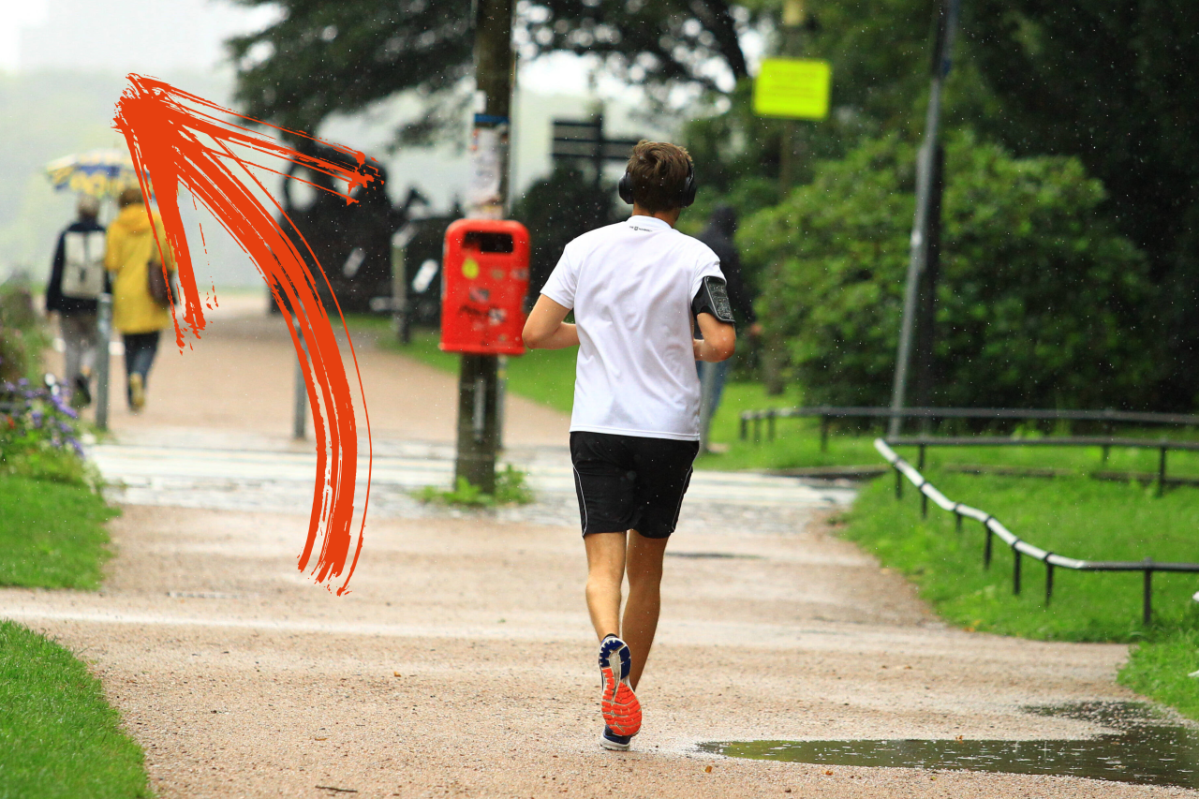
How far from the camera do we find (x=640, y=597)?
186 inches

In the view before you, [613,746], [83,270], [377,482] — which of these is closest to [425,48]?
[83,270]

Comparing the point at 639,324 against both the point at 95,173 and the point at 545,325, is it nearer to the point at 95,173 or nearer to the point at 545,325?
the point at 545,325

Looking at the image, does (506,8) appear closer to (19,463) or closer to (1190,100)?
(19,463)

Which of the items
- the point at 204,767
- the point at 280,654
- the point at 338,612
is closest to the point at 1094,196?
the point at 338,612

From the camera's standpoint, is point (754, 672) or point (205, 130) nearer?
point (205, 130)

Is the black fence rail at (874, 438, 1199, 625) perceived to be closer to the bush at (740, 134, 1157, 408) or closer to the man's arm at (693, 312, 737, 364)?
the man's arm at (693, 312, 737, 364)

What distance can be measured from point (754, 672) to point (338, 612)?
2.04 meters

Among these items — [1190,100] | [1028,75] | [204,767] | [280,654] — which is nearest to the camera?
[204,767]

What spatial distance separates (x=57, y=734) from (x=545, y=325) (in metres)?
1.76

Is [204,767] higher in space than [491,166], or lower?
lower

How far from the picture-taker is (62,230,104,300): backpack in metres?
12.3

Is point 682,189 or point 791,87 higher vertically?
point 791,87

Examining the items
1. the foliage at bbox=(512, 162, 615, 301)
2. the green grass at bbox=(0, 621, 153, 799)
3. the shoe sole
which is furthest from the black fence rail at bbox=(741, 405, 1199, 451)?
the foliage at bbox=(512, 162, 615, 301)

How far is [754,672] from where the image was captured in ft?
20.1
